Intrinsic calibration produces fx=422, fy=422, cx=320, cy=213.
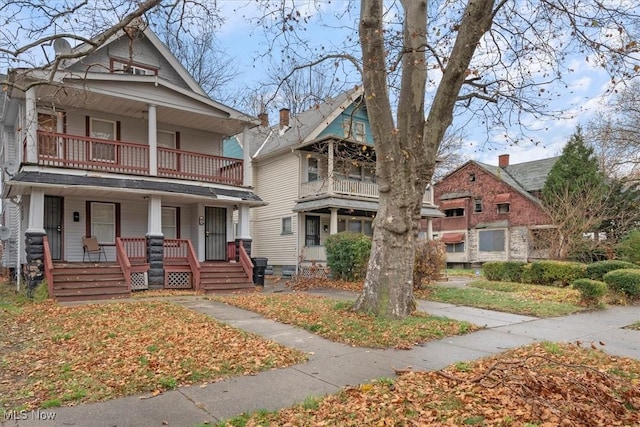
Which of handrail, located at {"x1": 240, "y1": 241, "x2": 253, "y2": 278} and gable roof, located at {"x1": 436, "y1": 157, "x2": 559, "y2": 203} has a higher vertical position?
gable roof, located at {"x1": 436, "y1": 157, "x2": 559, "y2": 203}

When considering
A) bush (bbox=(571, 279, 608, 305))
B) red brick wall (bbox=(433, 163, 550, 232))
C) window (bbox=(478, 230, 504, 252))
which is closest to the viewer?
bush (bbox=(571, 279, 608, 305))

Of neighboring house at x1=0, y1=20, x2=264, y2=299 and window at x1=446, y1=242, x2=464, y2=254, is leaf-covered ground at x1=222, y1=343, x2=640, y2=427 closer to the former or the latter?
neighboring house at x1=0, y1=20, x2=264, y2=299

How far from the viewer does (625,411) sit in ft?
12.6

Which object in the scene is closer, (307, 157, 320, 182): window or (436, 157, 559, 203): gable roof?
(307, 157, 320, 182): window

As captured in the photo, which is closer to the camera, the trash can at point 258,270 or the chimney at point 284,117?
the trash can at point 258,270

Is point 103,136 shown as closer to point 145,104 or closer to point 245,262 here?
point 145,104

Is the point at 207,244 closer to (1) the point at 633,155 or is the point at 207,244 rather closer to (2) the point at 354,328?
(2) the point at 354,328

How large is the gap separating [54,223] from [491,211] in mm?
27991

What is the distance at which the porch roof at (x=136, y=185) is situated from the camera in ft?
39.3

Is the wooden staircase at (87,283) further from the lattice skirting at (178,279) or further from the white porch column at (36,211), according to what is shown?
the lattice skirting at (178,279)

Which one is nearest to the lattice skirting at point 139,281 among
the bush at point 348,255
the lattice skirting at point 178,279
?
the lattice skirting at point 178,279

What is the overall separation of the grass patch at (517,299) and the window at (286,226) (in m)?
9.26

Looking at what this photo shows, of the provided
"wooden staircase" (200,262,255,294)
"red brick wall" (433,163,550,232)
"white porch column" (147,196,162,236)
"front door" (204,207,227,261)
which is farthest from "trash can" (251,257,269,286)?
"red brick wall" (433,163,550,232)

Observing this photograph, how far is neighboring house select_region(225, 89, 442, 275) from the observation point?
19.9 meters
